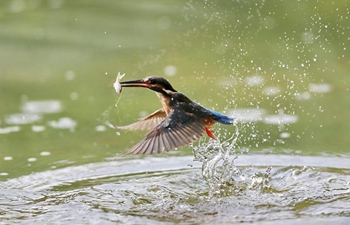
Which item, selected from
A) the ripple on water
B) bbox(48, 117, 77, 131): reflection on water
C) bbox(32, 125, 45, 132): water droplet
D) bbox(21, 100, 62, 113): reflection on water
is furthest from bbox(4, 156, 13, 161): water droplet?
bbox(21, 100, 62, 113): reflection on water

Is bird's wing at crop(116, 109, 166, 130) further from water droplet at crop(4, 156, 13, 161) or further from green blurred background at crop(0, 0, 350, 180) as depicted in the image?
water droplet at crop(4, 156, 13, 161)

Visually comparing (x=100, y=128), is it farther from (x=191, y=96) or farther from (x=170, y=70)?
(x=170, y=70)

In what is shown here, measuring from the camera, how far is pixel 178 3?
11.6m

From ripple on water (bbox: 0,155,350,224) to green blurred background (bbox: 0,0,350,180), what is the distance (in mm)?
326

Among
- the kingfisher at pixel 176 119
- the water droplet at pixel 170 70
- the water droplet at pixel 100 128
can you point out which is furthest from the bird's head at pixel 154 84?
the water droplet at pixel 170 70

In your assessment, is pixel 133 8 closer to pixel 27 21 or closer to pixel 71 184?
pixel 27 21

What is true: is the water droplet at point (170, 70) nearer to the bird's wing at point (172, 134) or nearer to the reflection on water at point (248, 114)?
the reflection on water at point (248, 114)

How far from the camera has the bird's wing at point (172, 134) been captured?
4980 mm

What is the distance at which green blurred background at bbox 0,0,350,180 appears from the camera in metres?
7.09

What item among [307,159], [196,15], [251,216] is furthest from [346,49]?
[251,216]

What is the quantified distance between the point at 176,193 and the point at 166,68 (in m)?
3.86

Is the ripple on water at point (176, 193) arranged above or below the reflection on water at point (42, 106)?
below

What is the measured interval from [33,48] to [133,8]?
211 cm

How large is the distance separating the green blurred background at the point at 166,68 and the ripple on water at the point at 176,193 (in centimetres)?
33
